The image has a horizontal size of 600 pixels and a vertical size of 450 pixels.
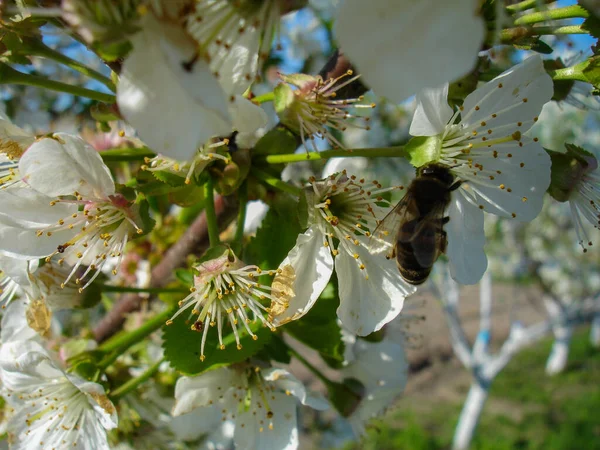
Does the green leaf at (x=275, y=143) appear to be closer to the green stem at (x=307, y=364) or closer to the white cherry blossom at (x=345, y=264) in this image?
the white cherry blossom at (x=345, y=264)

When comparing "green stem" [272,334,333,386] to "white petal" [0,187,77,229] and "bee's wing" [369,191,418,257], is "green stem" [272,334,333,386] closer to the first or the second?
"bee's wing" [369,191,418,257]

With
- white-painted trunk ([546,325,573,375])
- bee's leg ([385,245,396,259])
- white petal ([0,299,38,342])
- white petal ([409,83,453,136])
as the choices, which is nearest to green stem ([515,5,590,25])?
white petal ([409,83,453,136])

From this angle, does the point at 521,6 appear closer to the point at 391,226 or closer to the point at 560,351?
the point at 391,226

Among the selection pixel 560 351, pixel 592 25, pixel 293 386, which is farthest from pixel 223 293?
pixel 560 351

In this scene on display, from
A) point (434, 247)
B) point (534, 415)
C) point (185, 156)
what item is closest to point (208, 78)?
point (185, 156)

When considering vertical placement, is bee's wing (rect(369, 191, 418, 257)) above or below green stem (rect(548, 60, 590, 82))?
below

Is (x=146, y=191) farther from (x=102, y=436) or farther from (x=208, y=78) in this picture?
(x=102, y=436)
